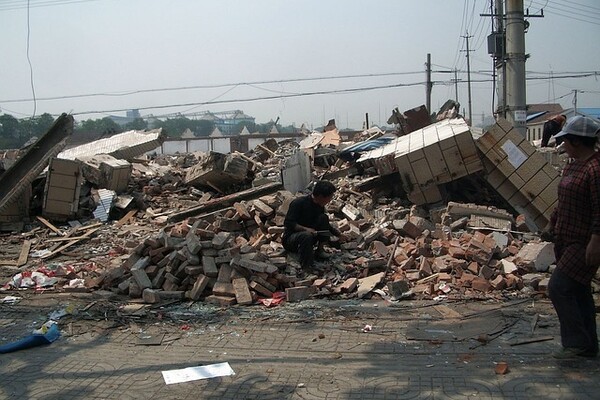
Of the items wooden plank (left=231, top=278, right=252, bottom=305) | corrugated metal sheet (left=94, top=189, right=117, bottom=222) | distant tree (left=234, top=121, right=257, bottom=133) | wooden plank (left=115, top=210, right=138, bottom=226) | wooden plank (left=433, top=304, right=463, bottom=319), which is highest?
distant tree (left=234, top=121, right=257, bottom=133)

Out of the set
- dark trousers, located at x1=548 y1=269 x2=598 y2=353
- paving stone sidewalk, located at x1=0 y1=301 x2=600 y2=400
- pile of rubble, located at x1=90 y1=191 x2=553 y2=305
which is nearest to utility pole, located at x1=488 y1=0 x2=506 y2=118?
pile of rubble, located at x1=90 y1=191 x2=553 y2=305

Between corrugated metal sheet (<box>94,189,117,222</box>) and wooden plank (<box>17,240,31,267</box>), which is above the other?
corrugated metal sheet (<box>94,189,117,222</box>)

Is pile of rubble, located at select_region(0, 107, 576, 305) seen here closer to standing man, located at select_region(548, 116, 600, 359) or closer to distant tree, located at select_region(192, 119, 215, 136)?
standing man, located at select_region(548, 116, 600, 359)

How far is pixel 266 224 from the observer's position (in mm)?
8617

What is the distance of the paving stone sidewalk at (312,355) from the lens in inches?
153

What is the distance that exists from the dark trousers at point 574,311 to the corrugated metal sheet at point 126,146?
14845mm

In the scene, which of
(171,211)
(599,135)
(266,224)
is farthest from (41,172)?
(599,135)

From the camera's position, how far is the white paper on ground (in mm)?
4188

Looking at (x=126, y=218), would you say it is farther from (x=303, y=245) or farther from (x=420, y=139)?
(x=420, y=139)

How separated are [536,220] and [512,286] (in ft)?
11.1

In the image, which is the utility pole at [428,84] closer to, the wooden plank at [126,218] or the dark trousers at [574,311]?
the wooden plank at [126,218]

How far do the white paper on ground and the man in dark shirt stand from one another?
2.85 m

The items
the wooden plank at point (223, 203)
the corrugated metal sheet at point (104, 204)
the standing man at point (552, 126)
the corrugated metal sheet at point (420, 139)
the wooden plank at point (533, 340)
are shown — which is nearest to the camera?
the wooden plank at point (533, 340)

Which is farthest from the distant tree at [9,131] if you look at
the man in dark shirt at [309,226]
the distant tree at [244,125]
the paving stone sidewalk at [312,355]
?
→ the paving stone sidewalk at [312,355]
